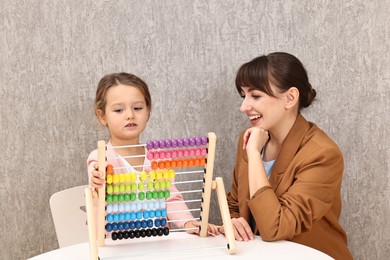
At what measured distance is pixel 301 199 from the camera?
2.25 meters

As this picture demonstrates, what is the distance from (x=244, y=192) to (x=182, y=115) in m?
0.57

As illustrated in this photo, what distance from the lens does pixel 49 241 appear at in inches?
116

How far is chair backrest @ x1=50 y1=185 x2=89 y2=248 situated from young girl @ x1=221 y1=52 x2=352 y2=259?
0.65 meters

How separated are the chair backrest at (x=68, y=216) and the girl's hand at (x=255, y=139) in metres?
0.81

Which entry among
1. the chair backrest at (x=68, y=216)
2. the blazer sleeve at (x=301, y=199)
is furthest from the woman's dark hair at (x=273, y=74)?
the chair backrest at (x=68, y=216)

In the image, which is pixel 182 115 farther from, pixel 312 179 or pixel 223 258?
pixel 223 258

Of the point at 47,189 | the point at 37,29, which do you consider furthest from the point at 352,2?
the point at 47,189

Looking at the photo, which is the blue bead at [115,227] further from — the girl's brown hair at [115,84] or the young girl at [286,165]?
the girl's brown hair at [115,84]

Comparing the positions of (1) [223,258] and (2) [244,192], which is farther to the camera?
(2) [244,192]

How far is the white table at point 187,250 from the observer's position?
2016mm

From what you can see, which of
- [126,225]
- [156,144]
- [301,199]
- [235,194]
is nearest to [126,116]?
[156,144]

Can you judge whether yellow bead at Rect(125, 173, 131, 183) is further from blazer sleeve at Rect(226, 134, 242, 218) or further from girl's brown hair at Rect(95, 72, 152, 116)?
blazer sleeve at Rect(226, 134, 242, 218)

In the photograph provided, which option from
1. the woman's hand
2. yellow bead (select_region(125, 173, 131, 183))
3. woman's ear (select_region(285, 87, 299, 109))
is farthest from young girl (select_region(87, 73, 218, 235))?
woman's ear (select_region(285, 87, 299, 109))

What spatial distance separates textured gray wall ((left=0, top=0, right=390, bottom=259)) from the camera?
9.36 ft
